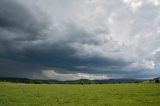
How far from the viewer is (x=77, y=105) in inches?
1475

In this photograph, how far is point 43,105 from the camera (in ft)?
122

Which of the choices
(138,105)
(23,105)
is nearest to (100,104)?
(138,105)

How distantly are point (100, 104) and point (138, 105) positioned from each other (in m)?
5.60

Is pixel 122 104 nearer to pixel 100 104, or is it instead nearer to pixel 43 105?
pixel 100 104

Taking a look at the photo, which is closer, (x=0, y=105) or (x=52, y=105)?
(x=0, y=105)

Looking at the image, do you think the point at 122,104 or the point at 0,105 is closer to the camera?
the point at 0,105

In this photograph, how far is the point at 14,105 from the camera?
119 feet

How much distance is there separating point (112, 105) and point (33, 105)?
1151 cm

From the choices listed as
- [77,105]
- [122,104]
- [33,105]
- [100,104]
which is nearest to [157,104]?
[122,104]

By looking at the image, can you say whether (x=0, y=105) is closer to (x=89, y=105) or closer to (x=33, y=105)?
(x=33, y=105)

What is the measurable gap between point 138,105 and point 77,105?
8878 millimetres

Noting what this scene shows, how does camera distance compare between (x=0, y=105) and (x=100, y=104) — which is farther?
(x=100, y=104)

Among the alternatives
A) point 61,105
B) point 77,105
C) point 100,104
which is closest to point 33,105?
point 61,105

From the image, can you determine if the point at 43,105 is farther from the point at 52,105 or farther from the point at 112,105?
the point at 112,105
